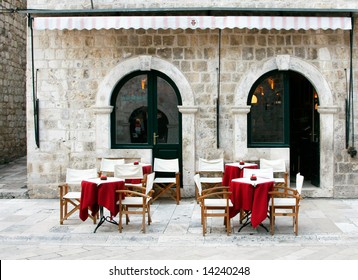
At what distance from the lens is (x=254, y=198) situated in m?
7.07

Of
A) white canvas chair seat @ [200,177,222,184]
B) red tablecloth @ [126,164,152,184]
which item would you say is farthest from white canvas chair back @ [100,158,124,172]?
white canvas chair seat @ [200,177,222,184]

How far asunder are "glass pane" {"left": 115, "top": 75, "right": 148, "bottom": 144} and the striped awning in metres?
1.41

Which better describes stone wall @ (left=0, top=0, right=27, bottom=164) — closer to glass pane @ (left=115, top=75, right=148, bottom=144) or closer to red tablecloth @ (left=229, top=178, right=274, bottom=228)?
glass pane @ (left=115, top=75, right=148, bottom=144)

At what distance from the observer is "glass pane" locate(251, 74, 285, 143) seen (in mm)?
10164

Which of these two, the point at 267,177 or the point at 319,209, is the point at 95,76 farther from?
the point at 319,209

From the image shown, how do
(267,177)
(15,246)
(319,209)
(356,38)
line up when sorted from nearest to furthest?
(15,246) < (267,177) < (319,209) < (356,38)

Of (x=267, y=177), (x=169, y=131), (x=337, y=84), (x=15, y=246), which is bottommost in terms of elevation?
(x=15, y=246)

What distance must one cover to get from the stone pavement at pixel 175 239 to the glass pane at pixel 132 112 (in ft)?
7.40

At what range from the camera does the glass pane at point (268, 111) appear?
1016 cm

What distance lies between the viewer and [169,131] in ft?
33.6

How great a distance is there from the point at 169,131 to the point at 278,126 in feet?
7.71

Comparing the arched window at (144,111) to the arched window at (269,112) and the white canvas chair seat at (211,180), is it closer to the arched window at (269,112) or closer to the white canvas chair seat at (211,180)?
the white canvas chair seat at (211,180)

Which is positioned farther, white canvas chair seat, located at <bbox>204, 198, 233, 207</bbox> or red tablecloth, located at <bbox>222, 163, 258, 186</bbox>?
red tablecloth, located at <bbox>222, 163, 258, 186</bbox>

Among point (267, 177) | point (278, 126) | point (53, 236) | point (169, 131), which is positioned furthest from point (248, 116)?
point (53, 236)
